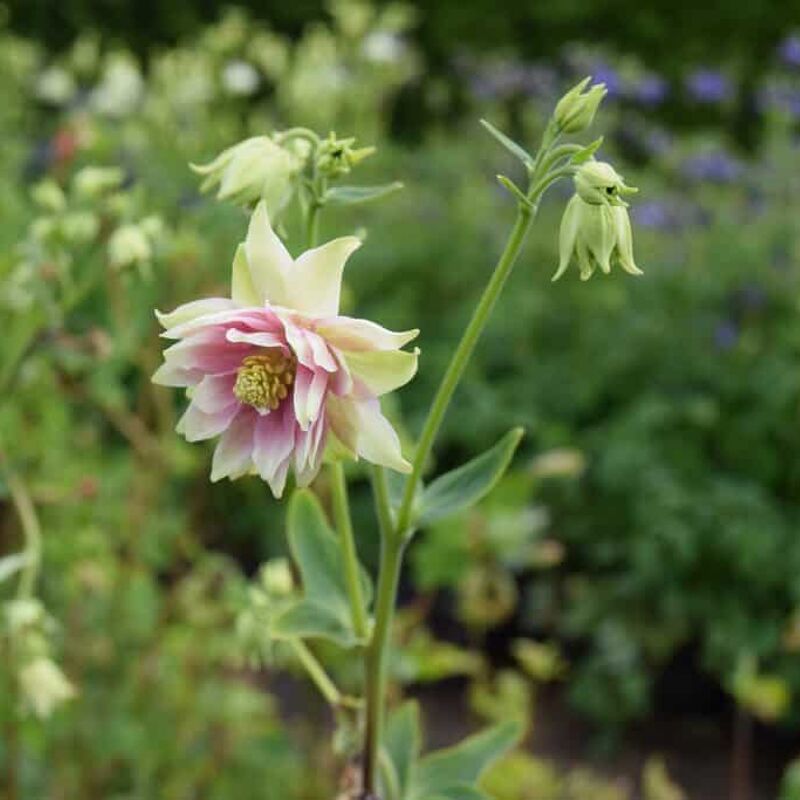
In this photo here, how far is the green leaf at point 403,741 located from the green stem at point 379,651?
84 millimetres

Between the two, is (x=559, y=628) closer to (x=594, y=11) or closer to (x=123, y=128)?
(x=123, y=128)

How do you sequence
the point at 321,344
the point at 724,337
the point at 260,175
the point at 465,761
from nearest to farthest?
the point at 321,344
the point at 260,175
the point at 465,761
the point at 724,337

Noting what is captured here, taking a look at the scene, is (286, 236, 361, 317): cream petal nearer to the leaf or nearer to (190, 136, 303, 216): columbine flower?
(190, 136, 303, 216): columbine flower

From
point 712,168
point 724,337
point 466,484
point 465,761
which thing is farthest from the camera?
point 712,168

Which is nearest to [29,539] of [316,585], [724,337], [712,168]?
[316,585]

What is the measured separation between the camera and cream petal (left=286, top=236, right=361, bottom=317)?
2.50ft

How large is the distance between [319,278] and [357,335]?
0.11 feet

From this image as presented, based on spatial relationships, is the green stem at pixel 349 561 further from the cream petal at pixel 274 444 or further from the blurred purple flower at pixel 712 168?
the blurred purple flower at pixel 712 168

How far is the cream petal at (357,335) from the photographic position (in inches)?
29.9

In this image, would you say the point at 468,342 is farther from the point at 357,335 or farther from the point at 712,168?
the point at 712,168

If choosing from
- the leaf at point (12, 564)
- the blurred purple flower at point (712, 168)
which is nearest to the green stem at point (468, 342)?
the leaf at point (12, 564)

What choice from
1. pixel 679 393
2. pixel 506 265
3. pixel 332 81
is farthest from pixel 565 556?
pixel 506 265

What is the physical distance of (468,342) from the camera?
2.72 feet

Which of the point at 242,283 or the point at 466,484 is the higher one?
the point at 242,283
